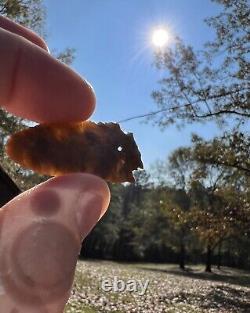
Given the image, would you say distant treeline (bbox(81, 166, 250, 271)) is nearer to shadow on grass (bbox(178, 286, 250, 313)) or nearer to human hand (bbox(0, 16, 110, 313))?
shadow on grass (bbox(178, 286, 250, 313))

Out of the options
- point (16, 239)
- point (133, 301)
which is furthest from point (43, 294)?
point (133, 301)

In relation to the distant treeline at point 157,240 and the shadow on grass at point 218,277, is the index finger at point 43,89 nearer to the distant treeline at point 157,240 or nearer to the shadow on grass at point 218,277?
the shadow on grass at point 218,277

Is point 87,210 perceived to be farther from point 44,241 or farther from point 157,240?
point 157,240

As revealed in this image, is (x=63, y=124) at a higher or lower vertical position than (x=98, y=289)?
higher

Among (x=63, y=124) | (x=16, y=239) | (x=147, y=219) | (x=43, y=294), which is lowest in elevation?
(x=43, y=294)

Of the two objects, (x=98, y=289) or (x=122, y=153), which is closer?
(x=122, y=153)

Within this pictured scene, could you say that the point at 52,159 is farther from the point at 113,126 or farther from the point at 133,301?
the point at 133,301

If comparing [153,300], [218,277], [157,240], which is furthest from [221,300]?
[157,240]

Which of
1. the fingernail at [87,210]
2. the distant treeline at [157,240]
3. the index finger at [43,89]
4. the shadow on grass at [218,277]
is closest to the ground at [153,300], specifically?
the shadow on grass at [218,277]
